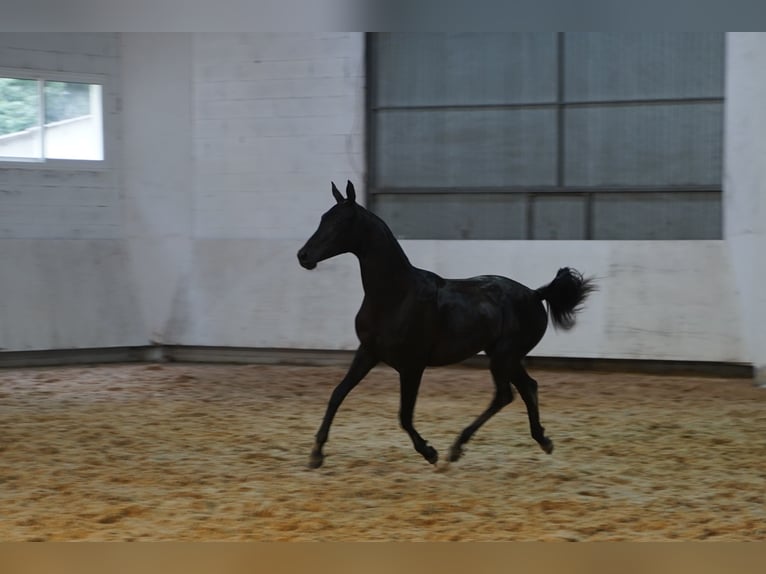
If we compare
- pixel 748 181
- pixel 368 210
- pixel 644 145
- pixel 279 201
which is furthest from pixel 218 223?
pixel 748 181

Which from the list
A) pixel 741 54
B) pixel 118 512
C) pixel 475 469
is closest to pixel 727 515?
pixel 475 469

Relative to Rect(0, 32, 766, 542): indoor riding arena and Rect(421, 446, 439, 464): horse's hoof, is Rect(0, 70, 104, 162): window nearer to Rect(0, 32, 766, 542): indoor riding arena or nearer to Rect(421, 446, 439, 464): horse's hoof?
Rect(0, 32, 766, 542): indoor riding arena

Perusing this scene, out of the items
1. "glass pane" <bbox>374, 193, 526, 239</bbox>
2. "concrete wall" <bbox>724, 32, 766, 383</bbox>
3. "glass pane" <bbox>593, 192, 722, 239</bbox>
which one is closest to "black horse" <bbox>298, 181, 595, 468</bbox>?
"concrete wall" <bbox>724, 32, 766, 383</bbox>

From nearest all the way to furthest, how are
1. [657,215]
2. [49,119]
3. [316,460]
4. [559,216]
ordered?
[316,460] → [657,215] → [559,216] → [49,119]

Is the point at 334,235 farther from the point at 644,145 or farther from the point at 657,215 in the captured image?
the point at 644,145

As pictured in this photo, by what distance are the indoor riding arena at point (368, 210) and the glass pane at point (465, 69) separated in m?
0.03

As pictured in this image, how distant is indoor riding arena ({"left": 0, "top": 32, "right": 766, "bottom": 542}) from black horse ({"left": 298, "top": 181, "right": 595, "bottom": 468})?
979 mm

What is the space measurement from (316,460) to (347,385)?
496 mm

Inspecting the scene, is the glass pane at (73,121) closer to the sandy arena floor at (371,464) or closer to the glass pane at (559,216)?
the sandy arena floor at (371,464)

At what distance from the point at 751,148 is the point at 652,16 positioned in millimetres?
8732

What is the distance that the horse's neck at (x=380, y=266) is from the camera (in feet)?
17.0

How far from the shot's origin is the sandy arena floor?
13.5 feet

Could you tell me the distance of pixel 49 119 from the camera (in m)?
10.8

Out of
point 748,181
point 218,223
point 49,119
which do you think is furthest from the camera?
point 218,223
